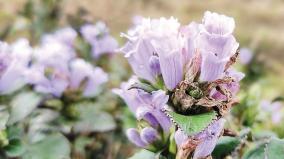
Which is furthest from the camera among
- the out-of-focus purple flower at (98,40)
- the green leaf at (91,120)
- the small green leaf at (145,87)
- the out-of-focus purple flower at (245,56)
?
the out-of-focus purple flower at (245,56)

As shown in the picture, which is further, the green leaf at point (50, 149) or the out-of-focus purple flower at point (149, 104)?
the green leaf at point (50, 149)

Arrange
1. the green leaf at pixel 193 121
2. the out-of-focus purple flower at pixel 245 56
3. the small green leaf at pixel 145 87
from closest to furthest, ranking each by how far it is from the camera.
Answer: the green leaf at pixel 193 121
the small green leaf at pixel 145 87
the out-of-focus purple flower at pixel 245 56

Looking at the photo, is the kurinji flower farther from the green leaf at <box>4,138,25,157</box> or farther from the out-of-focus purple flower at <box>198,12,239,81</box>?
the out-of-focus purple flower at <box>198,12,239,81</box>

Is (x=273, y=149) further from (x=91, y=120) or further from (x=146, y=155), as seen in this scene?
(x=91, y=120)

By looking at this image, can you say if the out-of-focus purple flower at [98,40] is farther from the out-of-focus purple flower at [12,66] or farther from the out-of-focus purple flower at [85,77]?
the out-of-focus purple flower at [12,66]

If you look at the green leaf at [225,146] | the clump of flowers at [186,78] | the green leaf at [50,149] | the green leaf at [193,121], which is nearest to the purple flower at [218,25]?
the clump of flowers at [186,78]

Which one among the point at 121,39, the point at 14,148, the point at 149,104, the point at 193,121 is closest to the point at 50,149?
the point at 14,148

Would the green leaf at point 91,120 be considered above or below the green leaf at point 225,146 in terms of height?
below

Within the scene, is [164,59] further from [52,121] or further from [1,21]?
[1,21]

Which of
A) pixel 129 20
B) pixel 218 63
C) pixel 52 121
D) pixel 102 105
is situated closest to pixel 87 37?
pixel 102 105
